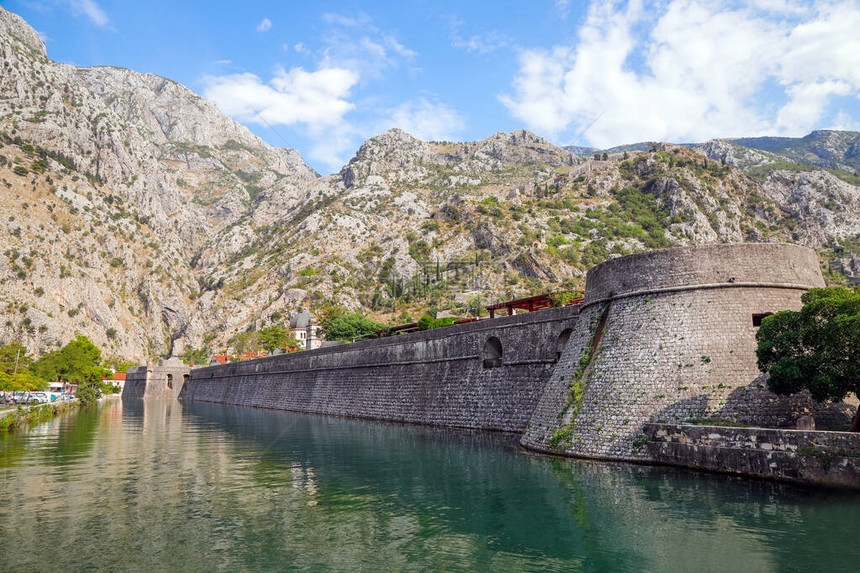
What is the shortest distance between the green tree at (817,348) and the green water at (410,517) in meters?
3.41

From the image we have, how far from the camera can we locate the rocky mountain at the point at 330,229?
368 feet

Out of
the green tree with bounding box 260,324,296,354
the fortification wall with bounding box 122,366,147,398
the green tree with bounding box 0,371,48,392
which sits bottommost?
the fortification wall with bounding box 122,366,147,398

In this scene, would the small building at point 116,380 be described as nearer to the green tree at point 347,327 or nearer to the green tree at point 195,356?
the green tree at point 195,356

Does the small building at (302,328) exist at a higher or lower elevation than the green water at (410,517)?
higher

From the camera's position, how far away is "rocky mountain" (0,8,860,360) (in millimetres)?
112188

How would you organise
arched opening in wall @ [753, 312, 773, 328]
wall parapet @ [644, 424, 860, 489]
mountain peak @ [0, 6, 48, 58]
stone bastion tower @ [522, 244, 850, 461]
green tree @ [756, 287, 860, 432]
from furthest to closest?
1. mountain peak @ [0, 6, 48, 58]
2. arched opening in wall @ [753, 312, 773, 328]
3. stone bastion tower @ [522, 244, 850, 461]
4. green tree @ [756, 287, 860, 432]
5. wall parapet @ [644, 424, 860, 489]

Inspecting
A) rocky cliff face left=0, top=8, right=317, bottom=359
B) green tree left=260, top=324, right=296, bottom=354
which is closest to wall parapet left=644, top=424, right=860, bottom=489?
green tree left=260, top=324, right=296, bottom=354

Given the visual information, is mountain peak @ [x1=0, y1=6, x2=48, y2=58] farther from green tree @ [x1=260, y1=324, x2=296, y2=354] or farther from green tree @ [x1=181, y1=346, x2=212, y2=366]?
green tree @ [x1=260, y1=324, x2=296, y2=354]

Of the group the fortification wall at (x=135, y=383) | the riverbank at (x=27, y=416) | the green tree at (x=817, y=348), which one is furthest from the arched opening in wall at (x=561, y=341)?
the fortification wall at (x=135, y=383)

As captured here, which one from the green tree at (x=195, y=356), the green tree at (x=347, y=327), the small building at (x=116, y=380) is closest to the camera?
the green tree at (x=347, y=327)

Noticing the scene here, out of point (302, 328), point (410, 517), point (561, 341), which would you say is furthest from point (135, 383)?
point (410, 517)

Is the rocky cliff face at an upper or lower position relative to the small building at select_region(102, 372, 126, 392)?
upper

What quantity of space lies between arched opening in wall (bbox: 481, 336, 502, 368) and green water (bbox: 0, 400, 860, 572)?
361 inches

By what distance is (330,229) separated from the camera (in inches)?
5512
